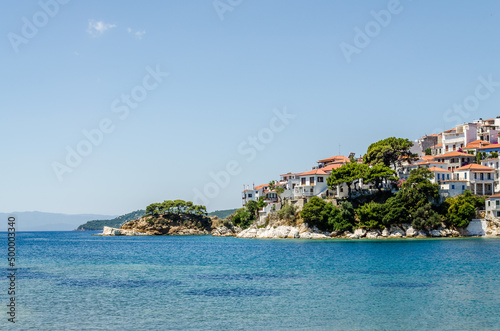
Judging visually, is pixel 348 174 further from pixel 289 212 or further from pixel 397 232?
pixel 397 232

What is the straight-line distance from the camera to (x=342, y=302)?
2616 cm

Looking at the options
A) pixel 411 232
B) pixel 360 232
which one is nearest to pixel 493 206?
pixel 411 232

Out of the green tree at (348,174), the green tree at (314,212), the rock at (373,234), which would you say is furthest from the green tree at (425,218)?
the green tree at (314,212)

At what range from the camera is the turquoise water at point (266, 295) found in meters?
21.9

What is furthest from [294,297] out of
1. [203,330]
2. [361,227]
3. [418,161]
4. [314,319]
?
[418,161]

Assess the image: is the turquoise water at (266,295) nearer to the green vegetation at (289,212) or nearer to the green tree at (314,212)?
the green tree at (314,212)

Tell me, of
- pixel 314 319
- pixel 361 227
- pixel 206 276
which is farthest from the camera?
pixel 361 227

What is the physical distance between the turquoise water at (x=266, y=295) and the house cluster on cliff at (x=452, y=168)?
124ft

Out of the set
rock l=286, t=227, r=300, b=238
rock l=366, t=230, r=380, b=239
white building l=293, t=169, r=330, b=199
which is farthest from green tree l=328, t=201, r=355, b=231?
white building l=293, t=169, r=330, b=199

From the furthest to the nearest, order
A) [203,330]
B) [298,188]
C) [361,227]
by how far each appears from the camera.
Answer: [298,188] → [361,227] → [203,330]

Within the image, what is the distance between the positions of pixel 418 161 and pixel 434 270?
61293mm

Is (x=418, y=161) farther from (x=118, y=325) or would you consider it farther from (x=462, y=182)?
(x=118, y=325)

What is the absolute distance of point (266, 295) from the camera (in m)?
28.3

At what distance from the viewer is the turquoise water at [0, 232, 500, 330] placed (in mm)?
21875
